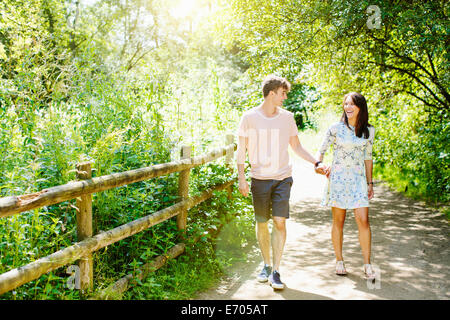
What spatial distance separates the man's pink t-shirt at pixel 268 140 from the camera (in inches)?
189

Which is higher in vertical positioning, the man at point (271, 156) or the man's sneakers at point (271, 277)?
the man at point (271, 156)

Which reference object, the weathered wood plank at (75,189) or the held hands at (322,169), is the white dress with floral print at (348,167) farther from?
the weathered wood plank at (75,189)

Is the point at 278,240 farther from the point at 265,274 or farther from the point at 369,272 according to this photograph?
the point at 369,272

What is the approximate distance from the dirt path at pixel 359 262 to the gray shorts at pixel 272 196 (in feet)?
2.54

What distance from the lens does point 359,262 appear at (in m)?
5.69

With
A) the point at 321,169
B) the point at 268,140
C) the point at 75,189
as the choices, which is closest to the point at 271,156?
the point at 268,140

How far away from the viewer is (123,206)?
4.69m

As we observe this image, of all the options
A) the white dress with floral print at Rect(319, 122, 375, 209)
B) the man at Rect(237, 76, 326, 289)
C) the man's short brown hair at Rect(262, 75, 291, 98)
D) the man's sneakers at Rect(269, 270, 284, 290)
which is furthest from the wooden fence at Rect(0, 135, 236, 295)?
the white dress with floral print at Rect(319, 122, 375, 209)

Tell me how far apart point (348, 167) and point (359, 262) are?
52.2 inches

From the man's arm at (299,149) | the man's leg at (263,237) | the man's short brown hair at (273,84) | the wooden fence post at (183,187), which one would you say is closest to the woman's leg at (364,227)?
the man's arm at (299,149)

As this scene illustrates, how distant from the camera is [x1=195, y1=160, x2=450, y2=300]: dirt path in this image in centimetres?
470

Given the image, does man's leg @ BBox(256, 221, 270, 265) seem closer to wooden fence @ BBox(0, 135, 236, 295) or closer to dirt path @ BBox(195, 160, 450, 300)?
dirt path @ BBox(195, 160, 450, 300)

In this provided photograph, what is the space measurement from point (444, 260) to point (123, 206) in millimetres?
3938
